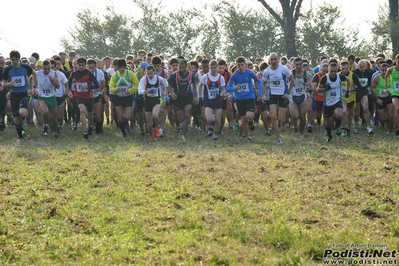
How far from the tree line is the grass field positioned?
2972cm

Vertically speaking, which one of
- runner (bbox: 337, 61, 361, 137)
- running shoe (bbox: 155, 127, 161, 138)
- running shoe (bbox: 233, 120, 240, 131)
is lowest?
running shoe (bbox: 233, 120, 240, 131)

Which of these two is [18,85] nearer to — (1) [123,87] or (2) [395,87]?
(1) [123,87]

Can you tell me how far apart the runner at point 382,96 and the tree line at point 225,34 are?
2405cm

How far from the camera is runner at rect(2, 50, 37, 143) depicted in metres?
13.0

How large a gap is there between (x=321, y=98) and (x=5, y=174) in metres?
8.57

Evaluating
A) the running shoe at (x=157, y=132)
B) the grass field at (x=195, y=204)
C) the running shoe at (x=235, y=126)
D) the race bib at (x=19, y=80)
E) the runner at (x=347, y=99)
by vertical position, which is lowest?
the grass field at (x=195, y=204)

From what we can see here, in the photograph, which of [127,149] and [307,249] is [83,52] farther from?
[307,249]

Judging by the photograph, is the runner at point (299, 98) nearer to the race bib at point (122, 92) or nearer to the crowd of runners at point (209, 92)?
the crowd of runners at point (209, 92)

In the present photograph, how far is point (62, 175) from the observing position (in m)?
8.99

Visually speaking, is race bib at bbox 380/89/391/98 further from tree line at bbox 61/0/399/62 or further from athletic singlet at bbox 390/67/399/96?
tree line at bbox 61/0/399/62

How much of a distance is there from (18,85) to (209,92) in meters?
4.60

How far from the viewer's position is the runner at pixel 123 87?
13531 millimetres

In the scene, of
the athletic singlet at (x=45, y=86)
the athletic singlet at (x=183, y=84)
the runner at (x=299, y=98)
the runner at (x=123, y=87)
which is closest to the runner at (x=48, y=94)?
the athletic singlet at (x=45, y=86)

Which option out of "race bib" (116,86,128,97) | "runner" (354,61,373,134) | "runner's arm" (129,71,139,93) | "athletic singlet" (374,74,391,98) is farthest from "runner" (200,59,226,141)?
"athletic singlet" (374,74,391,98)
